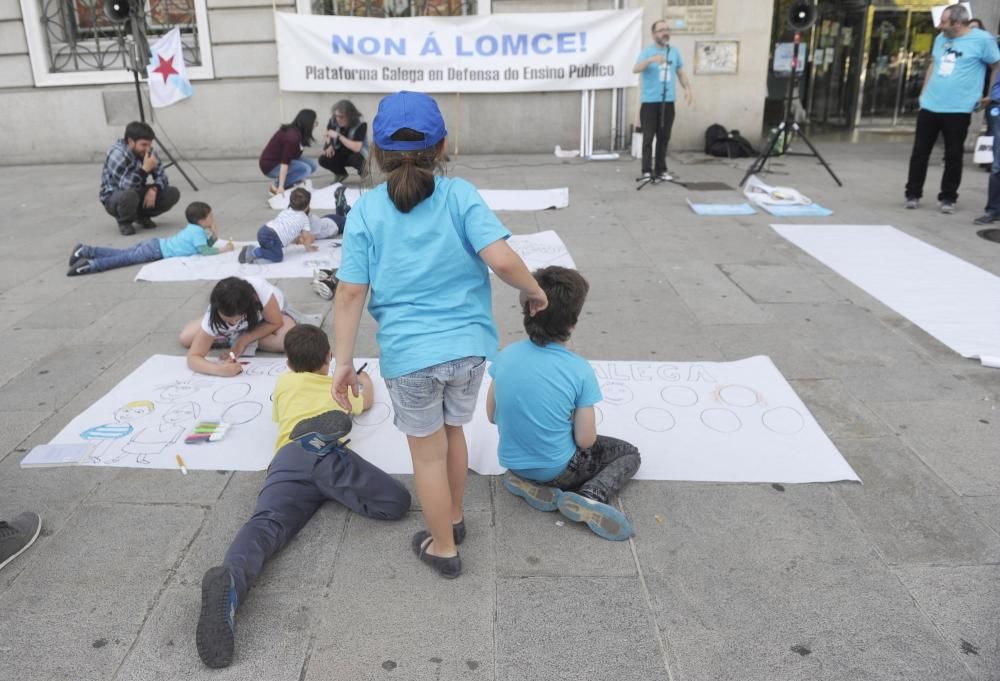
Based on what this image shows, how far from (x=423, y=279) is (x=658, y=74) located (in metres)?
7.75

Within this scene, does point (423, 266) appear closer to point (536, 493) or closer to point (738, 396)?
point (536, 493)

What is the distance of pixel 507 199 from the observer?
8.95 metres

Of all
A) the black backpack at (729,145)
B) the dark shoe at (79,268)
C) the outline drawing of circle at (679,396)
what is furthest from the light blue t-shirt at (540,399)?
the black backpack at (729,145)

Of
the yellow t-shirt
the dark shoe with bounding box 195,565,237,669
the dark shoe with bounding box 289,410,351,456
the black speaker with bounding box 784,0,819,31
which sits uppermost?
the black speaker with bounding box 784,0,819,31

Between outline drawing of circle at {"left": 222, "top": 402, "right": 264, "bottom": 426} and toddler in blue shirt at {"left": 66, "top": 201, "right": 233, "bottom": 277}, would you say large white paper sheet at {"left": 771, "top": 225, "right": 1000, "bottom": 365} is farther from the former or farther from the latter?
toddler in blue shirt at {"left": 66, "top": 201, "right": 233, "bottom": 277}

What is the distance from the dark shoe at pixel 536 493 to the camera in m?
3.01

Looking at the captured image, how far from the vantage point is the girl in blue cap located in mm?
2297

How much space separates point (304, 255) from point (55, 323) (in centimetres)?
207

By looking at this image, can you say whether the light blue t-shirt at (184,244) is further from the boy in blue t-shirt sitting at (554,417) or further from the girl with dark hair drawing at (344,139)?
the boy in blue t-shirt sitting at (554,417)

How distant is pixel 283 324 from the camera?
184 inches

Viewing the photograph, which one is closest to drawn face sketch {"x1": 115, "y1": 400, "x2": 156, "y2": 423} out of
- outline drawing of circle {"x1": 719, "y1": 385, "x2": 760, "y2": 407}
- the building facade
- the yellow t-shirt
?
the yellow t-shirt

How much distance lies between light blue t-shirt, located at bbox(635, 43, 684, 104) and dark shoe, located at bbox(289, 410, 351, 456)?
746 cm

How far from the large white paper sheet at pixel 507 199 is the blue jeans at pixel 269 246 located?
1.91m

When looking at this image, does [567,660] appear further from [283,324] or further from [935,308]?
[935,308]
